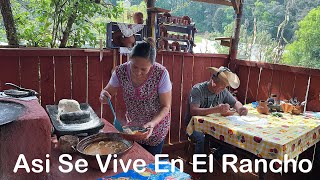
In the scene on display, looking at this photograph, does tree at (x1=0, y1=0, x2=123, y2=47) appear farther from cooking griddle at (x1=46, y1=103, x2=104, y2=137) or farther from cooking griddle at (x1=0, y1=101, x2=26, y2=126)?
cooking griddle at (x1=0, y1=101, x2=26, y2=126)

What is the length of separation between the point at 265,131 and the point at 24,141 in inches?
81.7

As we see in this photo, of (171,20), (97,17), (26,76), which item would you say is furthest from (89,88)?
(171,20)

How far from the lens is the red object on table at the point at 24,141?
1.19m

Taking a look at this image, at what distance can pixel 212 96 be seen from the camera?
3.24 metres

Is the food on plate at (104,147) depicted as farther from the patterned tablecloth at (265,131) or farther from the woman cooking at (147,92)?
the patterned tablecloth at (265,131)

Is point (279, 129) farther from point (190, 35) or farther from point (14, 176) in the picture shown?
point (14, 176)

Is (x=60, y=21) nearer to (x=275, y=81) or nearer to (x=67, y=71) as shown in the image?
(x=67, y=71)

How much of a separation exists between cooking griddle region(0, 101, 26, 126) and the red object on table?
27mm

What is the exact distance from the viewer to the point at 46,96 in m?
2.82

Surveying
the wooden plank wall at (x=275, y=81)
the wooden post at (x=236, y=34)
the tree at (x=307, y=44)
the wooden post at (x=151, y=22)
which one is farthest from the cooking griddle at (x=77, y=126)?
the tree at (x=307, y=44)

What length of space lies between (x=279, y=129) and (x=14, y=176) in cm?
231

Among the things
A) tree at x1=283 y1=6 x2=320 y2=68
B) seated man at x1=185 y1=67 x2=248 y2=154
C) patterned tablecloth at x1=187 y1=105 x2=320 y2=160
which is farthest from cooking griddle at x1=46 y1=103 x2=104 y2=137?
tree at x1=283 y1=6 x2=320 y2=68

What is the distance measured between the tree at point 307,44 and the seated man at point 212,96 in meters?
9.73

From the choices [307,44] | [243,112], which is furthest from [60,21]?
[307,44]
